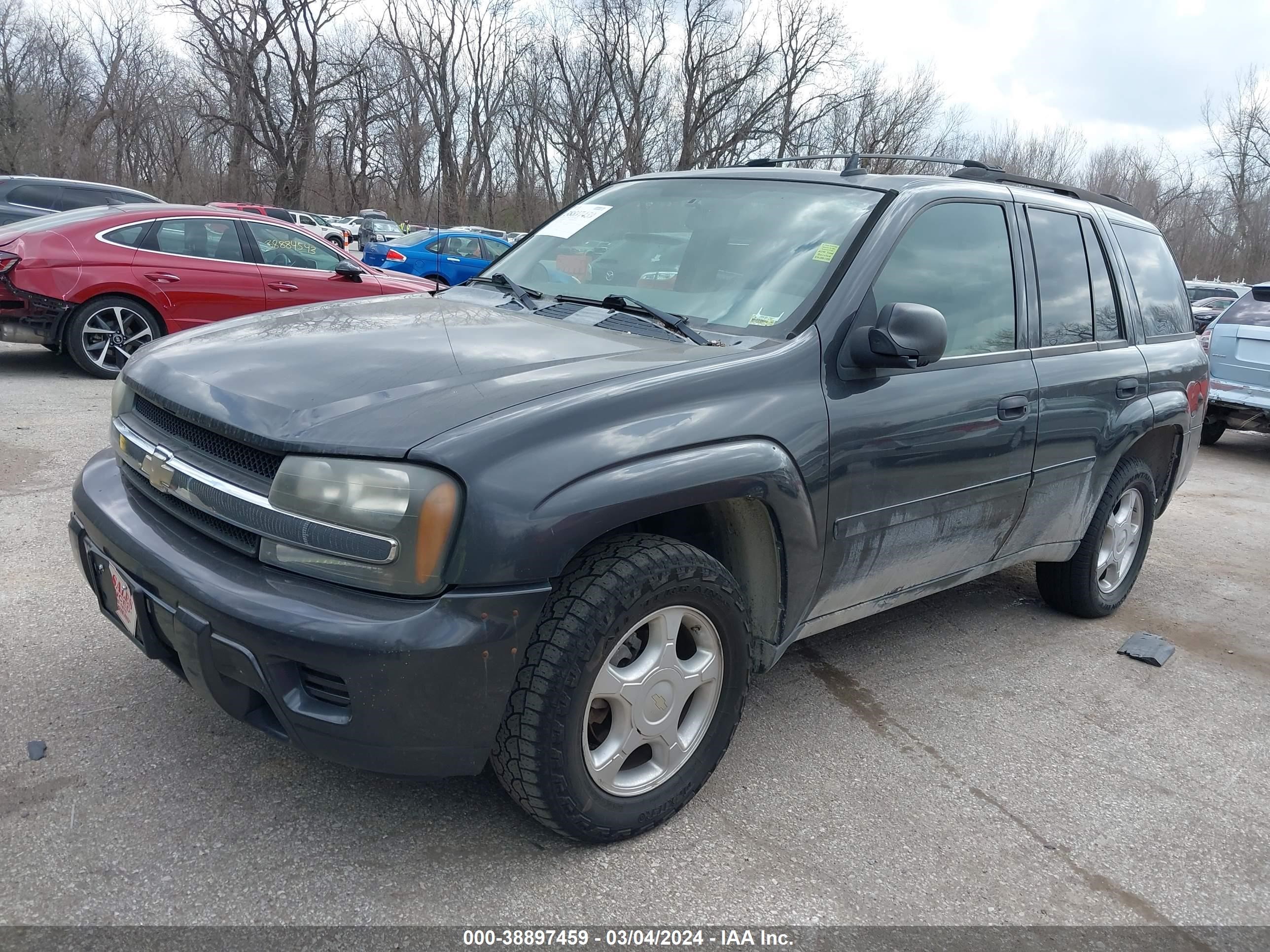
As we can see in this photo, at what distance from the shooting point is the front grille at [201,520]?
2242 mm

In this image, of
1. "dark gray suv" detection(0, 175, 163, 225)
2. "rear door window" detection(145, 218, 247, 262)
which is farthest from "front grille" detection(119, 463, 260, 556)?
"dark gray suv" detection(0, 175, 163, 225)

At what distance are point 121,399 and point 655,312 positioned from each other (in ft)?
5.23

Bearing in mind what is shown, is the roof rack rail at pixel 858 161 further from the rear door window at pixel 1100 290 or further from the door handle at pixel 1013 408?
the door handle at pixel 1013 408

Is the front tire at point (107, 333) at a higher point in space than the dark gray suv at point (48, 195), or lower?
lower

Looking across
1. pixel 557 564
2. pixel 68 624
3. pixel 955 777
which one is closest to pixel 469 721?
pixel 557 564

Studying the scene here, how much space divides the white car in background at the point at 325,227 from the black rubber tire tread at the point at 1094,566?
25.8 meters

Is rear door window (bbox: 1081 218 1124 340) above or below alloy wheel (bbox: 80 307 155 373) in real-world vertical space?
above

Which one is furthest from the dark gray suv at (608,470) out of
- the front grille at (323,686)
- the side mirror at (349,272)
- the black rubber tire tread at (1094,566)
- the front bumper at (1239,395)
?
the front bumper at (1239,395)

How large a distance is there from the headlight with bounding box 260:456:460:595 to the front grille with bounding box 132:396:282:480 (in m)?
0.14

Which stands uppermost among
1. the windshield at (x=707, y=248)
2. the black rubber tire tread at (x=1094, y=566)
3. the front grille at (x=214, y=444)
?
the windshield at (x=707, y=248)

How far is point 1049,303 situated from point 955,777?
1.80m

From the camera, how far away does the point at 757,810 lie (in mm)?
2730

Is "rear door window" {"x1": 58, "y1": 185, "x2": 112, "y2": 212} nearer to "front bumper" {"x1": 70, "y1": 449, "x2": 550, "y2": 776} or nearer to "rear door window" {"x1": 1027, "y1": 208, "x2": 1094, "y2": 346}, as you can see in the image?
"rear door window" {"x1": 1027, "y1": 208, "x2": 1094, "y2": 346}

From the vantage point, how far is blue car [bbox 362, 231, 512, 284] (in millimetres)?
18375
